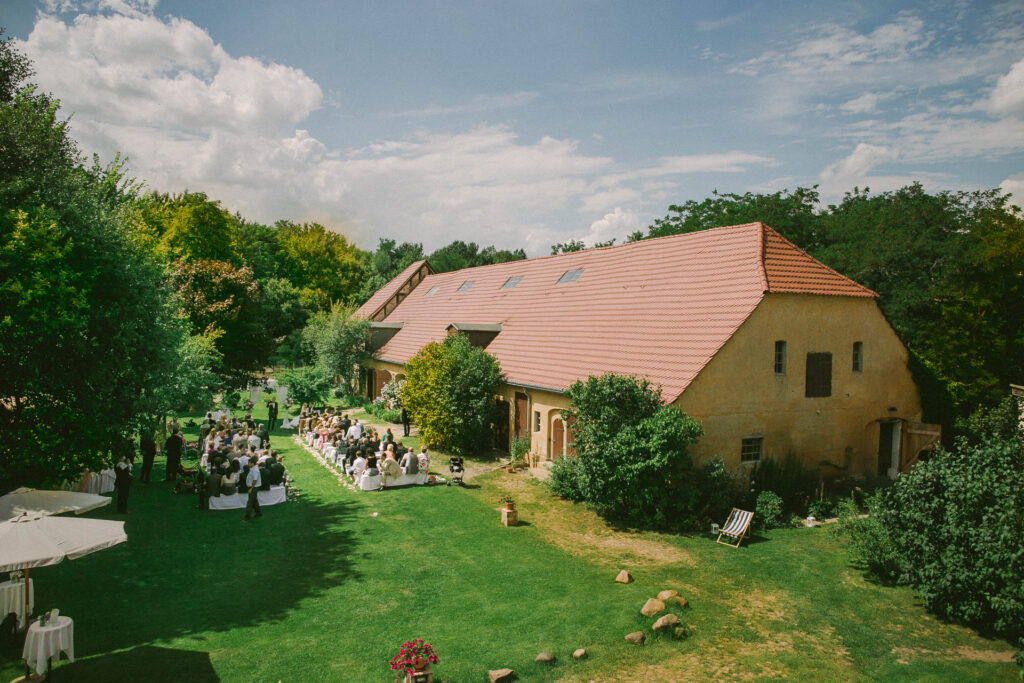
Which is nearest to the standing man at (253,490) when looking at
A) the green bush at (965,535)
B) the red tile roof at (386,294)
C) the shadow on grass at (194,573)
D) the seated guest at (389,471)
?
the shadow on grass at (194,573)

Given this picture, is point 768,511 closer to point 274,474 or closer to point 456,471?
point 456,471

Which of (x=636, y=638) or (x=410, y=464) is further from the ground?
(x=410, y=464)

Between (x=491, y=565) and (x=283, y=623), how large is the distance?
14.8 feet

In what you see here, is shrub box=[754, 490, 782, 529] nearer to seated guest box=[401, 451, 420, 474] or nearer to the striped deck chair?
the striped deck chair

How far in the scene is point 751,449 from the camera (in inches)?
711

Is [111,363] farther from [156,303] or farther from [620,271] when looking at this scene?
[620,271]

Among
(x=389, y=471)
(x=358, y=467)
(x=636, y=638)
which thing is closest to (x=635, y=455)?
(x=636, y=638)

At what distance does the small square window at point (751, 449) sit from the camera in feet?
58.8

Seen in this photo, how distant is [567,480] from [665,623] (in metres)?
7.98

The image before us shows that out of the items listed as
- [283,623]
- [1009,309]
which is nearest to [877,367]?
[1009,309]

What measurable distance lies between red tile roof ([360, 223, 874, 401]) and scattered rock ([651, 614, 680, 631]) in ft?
23.3

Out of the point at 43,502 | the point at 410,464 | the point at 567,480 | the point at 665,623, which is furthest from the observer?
the point at 410,464

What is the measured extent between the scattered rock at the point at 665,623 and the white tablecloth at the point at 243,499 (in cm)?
1184

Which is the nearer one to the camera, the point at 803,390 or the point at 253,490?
the point at 253,490
